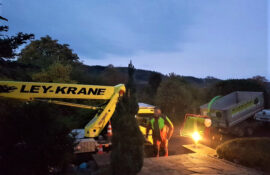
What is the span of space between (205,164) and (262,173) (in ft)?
4.36

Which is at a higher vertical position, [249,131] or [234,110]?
[234,110]

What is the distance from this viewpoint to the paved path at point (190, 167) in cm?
387

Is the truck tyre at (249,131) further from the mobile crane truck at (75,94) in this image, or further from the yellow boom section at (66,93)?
the yellow boom section at (66,93)

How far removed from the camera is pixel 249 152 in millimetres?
4621

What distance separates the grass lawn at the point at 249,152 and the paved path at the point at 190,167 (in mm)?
417

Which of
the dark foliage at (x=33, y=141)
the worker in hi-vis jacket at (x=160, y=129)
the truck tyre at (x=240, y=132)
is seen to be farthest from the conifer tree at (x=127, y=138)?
the truck tyre at (x=240, y=132)

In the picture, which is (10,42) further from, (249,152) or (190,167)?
(249,152)

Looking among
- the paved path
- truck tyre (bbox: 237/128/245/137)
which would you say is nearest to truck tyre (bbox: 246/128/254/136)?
truck tyre (bbox: 237/128/245/137)

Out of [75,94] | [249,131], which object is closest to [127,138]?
[75,94]

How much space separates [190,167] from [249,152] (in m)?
1.92

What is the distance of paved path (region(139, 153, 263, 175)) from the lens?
3.87m

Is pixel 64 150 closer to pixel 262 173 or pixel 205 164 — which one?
pixel 205 164

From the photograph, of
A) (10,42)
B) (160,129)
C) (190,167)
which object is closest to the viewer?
(10,42)

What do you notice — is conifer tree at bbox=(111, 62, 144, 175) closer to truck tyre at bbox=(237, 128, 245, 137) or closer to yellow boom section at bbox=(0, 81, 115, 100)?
yellow boom section at bbox=(0, 81, 115, 100)
